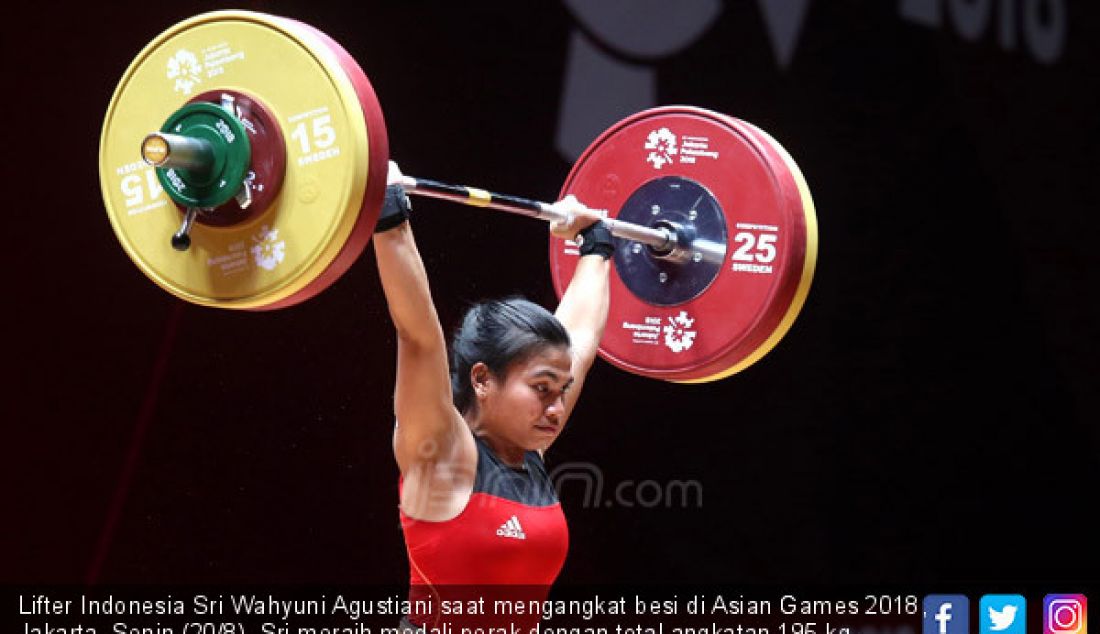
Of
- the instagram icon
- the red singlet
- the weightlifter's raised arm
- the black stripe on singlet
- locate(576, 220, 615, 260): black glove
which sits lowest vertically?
the red singlet

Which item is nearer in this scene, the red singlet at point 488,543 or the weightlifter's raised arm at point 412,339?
the weightlifter's raised arm at point 412,339

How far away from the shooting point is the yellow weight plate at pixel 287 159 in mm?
2371

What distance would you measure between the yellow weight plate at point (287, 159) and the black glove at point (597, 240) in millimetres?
972

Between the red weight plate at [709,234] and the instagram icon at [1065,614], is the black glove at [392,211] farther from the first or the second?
the instagram icon at [1065,614]

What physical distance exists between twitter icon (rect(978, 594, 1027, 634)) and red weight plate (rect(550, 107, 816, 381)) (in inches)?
74.1

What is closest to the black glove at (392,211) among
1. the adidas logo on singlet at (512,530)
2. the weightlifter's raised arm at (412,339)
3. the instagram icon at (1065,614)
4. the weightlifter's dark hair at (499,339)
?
the weightlifter's raised arm at (412,339)

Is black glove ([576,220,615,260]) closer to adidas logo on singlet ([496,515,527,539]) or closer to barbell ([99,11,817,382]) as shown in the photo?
barbell ([99,11,817,382])

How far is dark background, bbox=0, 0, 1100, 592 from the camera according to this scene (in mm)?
3650

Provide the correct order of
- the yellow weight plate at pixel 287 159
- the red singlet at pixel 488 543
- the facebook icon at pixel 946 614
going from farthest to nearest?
the facebook icon at pixel 946 614
the red singlet at pixel 488 543
the yellow weight plate at pixel 287 159

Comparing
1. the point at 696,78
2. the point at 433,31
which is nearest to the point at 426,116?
the point at 433,31

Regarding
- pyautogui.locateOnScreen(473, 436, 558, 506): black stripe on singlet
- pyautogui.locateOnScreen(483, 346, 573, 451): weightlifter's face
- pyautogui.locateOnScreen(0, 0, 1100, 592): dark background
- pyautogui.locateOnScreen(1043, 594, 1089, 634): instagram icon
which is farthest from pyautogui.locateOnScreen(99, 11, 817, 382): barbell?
pyautogui.locateOnScreen(1043, 594, 1089, 634): instagram icon

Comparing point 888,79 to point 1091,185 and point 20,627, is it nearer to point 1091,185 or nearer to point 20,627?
point 1091,185

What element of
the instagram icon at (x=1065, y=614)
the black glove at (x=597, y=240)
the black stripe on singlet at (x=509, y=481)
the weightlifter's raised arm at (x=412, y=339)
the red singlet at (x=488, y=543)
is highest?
the black glove at (x=597, y=240)

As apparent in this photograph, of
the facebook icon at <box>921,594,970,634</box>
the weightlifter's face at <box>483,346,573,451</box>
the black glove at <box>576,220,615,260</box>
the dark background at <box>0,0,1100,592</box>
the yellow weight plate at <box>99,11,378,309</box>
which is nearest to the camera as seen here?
the yellow weight plate at <box>99,11,378,309</box>
